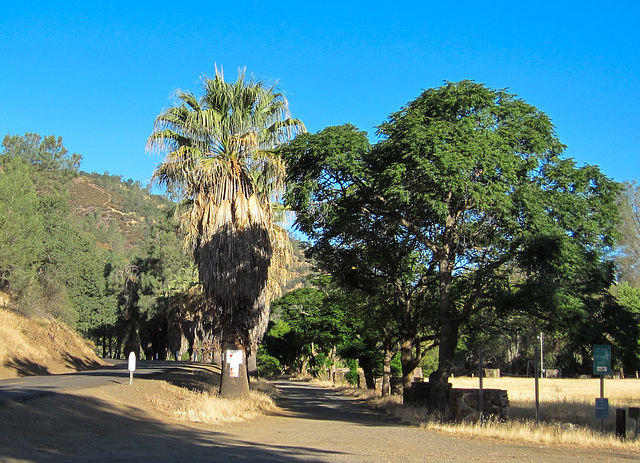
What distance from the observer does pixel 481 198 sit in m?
16.8

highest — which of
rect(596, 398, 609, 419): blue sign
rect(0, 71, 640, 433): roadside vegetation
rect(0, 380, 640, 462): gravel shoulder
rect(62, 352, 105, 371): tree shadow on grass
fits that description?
rect(0, 71, 640, 433): roadside vegetation

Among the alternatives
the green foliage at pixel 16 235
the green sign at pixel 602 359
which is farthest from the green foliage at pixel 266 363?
the green sign at pixel 602 359

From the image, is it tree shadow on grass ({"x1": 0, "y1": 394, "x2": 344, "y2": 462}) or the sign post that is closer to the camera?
tree shadow on grass ({"x1": 0, "y1": 394, "x2": 344, "y2": 462})

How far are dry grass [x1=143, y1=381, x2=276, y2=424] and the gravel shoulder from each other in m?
0.46

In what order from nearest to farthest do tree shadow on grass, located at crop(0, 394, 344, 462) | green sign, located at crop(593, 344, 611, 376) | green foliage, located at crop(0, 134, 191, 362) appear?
tree shadow on grass, located at crop(0, 394, 344, 462) < green sign, located at crop(593, 344, 611, 376) < green foliage, located at crop(0, 134, 191, 362)

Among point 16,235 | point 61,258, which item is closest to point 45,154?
point 61,258

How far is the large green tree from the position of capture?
16875 millimetres

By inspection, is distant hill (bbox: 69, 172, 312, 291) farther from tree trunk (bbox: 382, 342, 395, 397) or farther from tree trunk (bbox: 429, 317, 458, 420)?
tree trunk (bbox: 429, 317, 458, 420)

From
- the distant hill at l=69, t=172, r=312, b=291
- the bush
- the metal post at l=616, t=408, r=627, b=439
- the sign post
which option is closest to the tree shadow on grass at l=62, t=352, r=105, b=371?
the bush

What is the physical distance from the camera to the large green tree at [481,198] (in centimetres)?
1688

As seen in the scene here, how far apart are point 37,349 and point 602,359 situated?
102ft

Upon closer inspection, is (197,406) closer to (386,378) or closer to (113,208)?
(386,378)

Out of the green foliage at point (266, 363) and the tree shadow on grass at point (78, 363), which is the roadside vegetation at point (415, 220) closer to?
the tree shadow on grass at point (78, 363)

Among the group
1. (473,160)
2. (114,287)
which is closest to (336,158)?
(473,160)
